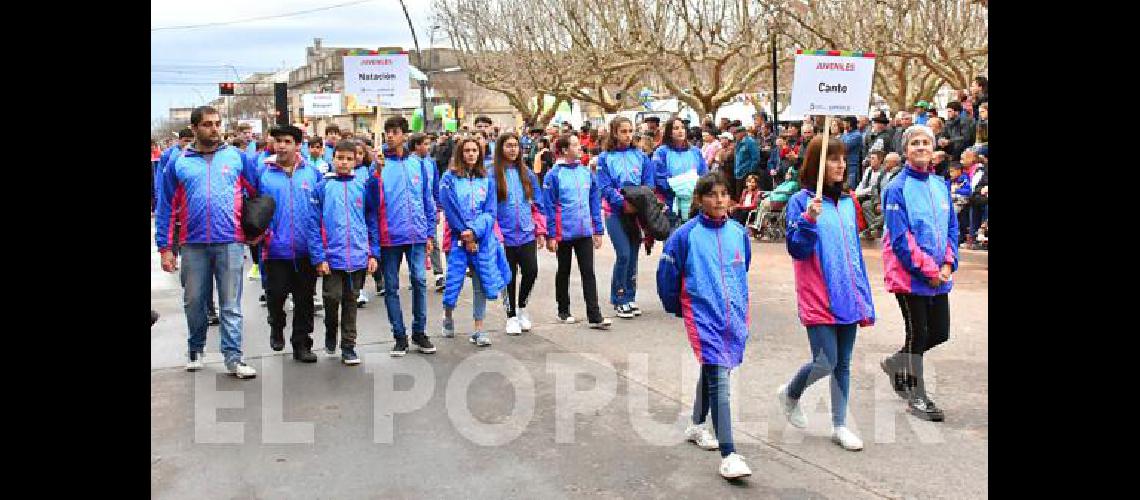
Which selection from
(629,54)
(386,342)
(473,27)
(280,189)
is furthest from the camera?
(473,27)

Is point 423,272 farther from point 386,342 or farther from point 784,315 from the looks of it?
point 784,315

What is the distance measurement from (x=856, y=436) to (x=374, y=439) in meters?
2.62

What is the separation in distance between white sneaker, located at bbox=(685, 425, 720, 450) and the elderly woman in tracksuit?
1.38 m

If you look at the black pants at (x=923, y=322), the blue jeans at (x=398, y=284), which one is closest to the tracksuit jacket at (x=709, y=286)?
the black pants at (x=923, y=322)

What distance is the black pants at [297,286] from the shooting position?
8.33 metres

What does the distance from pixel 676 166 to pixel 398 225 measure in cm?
312

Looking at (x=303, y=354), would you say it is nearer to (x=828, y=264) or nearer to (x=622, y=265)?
(x=622, y=265)

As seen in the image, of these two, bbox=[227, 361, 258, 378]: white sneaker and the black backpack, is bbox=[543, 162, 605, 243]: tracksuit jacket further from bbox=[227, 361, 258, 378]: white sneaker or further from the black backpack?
bbox=[227, 361, 258, 378]: white sneaker

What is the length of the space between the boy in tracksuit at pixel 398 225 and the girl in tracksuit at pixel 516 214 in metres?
0.73

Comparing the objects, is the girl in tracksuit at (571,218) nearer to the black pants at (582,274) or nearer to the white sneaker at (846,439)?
the black pants at (582,274)

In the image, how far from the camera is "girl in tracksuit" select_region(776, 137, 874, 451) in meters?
5.84

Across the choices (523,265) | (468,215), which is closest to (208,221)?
(468,215)

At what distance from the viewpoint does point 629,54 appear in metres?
30.5

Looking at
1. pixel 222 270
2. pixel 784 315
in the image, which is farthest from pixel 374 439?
pixel 784 315
